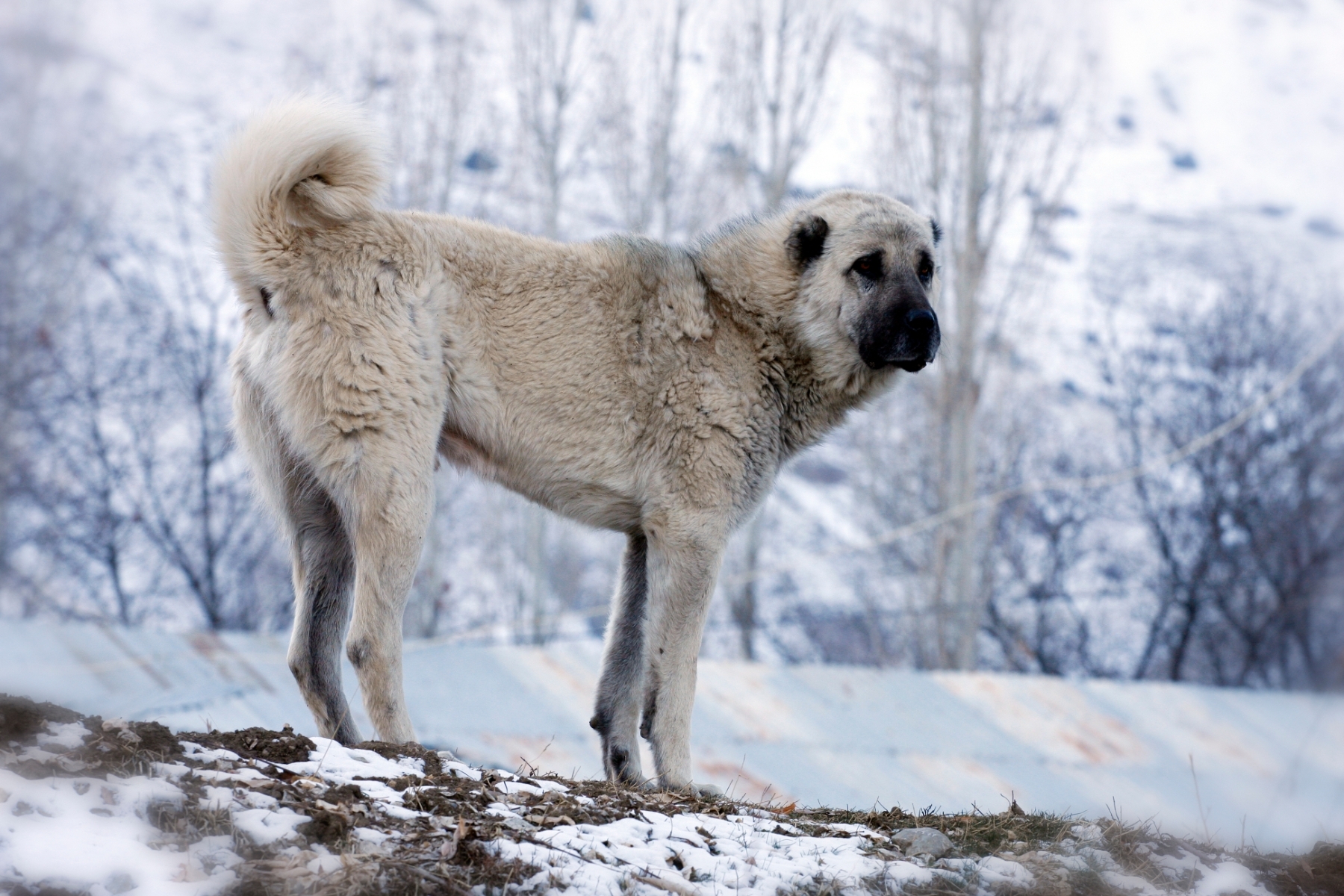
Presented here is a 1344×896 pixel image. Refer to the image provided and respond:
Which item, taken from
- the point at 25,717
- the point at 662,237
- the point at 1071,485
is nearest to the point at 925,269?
the point at 25,717

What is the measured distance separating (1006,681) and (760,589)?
19255 millimetres

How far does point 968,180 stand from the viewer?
60.8 feet

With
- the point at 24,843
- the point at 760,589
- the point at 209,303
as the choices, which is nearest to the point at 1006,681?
the point at 24,843

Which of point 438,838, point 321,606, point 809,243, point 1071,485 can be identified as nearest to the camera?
point 438,838

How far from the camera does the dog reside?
172 inches

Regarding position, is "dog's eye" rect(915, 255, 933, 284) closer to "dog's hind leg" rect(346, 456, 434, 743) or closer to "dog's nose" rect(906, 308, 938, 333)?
"dog's nose" rect(906, 308, 938, 333)

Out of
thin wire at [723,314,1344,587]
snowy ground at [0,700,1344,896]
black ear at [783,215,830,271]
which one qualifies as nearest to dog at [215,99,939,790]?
black ear at [783,215,830,271]

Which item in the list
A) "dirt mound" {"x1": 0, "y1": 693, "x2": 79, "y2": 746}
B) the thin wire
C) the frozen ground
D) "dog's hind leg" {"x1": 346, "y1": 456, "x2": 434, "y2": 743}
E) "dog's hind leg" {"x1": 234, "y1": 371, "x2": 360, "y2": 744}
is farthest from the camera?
the thin wire

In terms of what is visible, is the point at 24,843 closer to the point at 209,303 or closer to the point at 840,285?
the point at 840,285

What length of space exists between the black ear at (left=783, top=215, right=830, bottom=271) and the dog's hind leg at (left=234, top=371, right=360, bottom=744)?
8.26ft

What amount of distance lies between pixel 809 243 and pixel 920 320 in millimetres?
727

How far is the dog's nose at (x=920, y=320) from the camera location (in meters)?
5.12

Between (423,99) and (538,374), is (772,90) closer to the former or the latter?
(423,99)

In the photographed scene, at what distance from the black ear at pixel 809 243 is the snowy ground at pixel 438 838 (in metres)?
2.69
